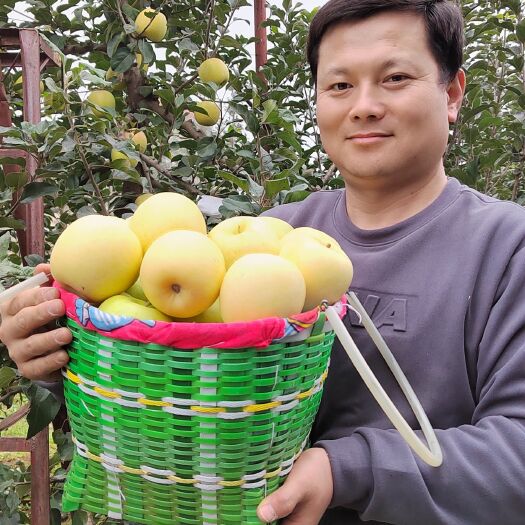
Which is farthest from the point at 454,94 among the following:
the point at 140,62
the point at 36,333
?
the point at 140,62

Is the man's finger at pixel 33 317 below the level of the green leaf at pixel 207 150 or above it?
below

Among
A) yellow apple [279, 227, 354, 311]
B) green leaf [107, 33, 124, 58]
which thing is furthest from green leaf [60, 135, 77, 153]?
yellow apple [279, 227, 354, 311]

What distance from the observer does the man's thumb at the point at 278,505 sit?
22.6 inches

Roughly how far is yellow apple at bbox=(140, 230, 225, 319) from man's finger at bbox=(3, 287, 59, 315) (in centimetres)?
11

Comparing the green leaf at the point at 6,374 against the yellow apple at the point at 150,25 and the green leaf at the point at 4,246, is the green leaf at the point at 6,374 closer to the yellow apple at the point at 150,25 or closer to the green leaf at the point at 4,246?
the green leaf at the point at 4,246

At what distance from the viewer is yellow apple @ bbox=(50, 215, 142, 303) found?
0.61 meters

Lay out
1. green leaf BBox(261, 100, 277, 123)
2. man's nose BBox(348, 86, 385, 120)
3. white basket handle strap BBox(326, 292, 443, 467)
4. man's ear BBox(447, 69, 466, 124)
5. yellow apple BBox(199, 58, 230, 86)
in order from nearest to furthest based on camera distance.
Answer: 1. white basket handle strap BBox(326, 292, 443, 467)
2. man's nose BBox(348, 86, 385, 120)
3. man's ear BBox(447, 69, 466, 124)
4. green leaf BBox(261, 100, 277, 123)
5. yellow apple BBox(199, 58, 230, 86)

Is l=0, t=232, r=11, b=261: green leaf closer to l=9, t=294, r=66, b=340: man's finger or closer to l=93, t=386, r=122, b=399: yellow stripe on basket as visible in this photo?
l=9, t=294, r=66, b=340: man's finger

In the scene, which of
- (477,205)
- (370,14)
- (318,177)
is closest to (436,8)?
(370,14)

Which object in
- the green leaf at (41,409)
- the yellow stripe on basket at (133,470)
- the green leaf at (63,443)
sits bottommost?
the green leaf at (63,443)

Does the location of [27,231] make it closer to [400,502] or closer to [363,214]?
[363,214]

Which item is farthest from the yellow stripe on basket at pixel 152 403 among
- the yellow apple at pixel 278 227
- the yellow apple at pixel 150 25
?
the yellow apple at pixel 150 25

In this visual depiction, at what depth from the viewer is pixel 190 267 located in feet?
1.87

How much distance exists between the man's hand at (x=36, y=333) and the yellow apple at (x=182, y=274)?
0.11 m
